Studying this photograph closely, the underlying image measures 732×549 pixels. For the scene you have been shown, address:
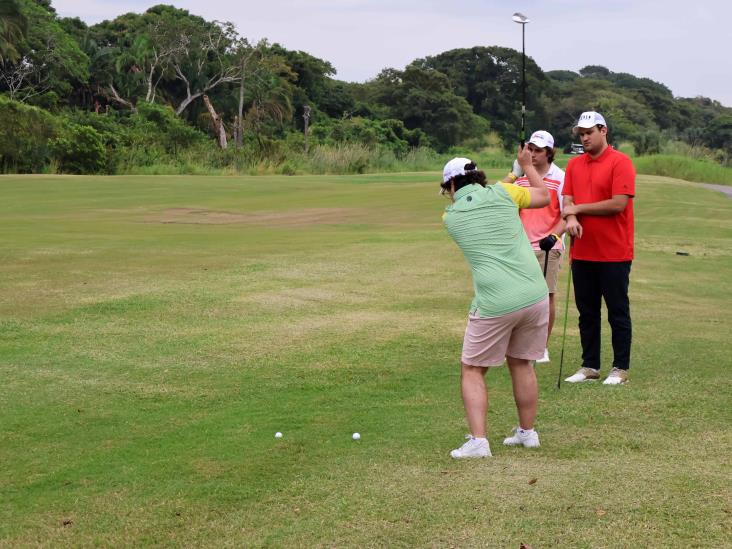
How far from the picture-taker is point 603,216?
8.33 m

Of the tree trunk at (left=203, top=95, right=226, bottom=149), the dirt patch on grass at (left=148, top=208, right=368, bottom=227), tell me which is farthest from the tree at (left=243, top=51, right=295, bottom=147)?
the dirt patch on grass at (left=148, top=208, right=368, bottom=227)

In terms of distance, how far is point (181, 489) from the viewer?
579cm

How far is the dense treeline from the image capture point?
56.1 m

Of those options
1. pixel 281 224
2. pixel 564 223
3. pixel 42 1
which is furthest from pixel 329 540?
pixel 42 1

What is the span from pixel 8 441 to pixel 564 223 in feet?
15.0

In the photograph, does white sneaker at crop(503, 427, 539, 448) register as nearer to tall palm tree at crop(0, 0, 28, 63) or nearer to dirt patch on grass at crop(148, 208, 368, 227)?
dirt patch on grass at crop(148, 208, 368, 227)

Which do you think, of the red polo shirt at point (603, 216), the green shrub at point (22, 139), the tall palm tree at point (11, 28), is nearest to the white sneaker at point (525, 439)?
the red polo shirt at point (603, 216)

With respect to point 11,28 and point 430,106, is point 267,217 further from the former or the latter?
point 430,106

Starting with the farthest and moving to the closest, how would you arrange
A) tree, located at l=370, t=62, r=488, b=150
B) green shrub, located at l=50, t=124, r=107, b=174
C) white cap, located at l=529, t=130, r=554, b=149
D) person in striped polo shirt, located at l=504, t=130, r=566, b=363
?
tree, located at l=370, t=62, r=488, b=150
green shrub, located at l=50, t=124, r=107, b=174
person in striped polo shirt, located at l=504, t=130, r=566, b=363
white cap, located at l=529, t=130, r=554, b=149

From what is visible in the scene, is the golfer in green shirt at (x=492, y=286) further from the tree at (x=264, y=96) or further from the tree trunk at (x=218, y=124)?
the tree at (x=264, y=96)

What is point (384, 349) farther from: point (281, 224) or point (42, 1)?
point (42, 1)

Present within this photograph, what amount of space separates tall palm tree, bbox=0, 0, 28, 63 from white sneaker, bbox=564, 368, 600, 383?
60622 mm

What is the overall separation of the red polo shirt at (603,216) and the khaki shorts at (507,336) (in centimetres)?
222

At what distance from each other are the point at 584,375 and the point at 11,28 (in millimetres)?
62162
